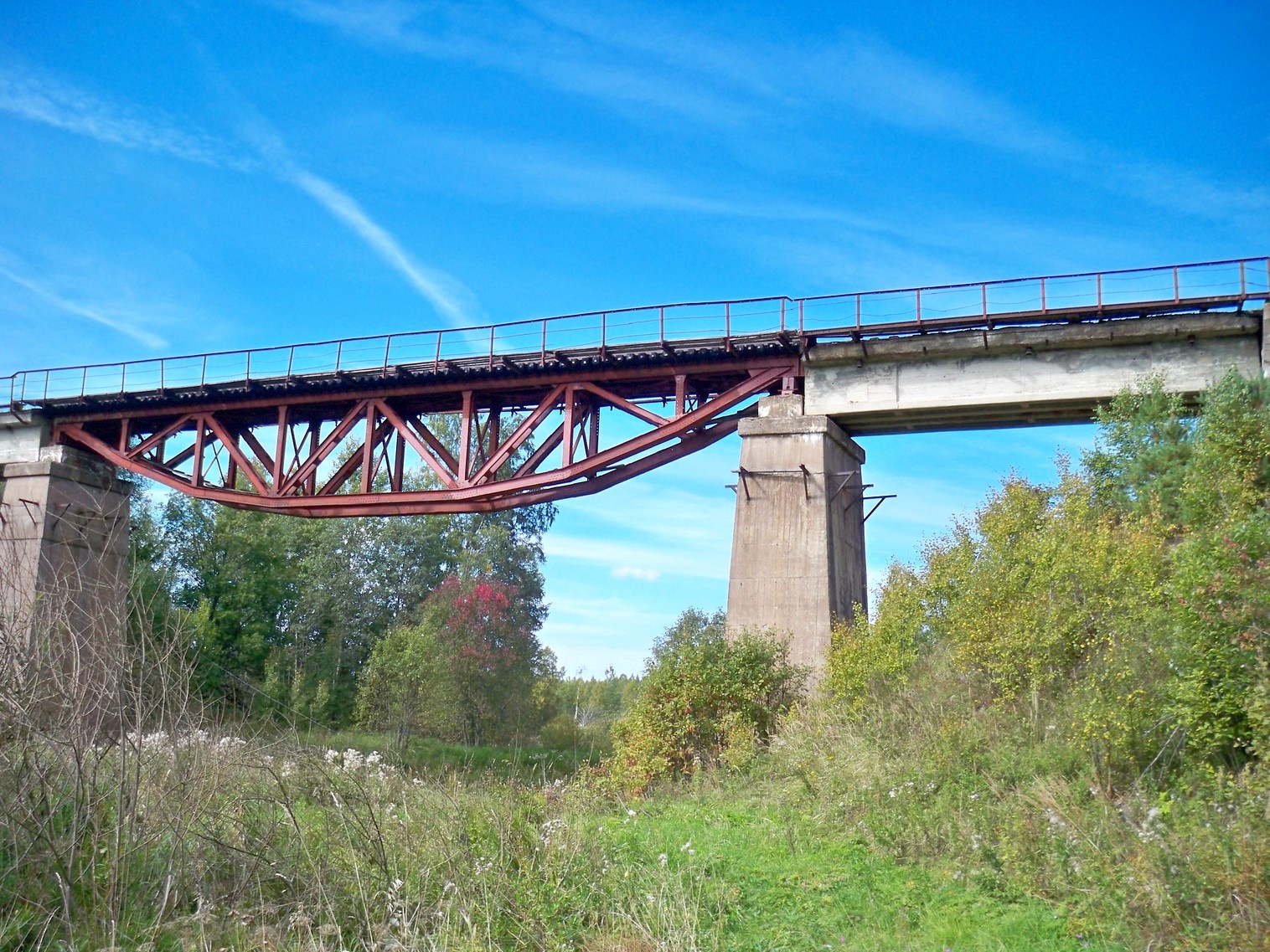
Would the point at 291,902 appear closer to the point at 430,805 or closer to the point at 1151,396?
the point at 430,805

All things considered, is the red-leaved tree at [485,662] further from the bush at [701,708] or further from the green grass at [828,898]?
the green grass at [828,898]

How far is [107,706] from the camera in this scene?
816 centimetres

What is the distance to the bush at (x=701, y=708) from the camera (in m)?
16.7

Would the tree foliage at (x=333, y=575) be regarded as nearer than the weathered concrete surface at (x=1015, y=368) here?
No

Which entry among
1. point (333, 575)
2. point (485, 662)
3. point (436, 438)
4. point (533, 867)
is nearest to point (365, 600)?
point (333, 575)

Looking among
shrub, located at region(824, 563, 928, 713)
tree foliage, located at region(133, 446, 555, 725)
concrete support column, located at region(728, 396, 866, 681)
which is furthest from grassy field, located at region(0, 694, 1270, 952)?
tree foliage, located at region(133, 446, 555, 725)

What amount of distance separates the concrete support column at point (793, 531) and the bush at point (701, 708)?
1111 millimetres

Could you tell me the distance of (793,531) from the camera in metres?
19.8

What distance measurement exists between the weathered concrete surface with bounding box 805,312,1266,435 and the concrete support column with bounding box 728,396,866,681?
33.7 inches

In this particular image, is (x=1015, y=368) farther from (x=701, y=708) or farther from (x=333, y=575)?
(x=333, y=575)

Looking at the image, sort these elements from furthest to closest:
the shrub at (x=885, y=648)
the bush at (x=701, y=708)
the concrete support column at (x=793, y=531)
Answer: the concrete support column at (x=793, y=531)
the bush at (x=701, y=708)
the shrub at (x=885, y=648)

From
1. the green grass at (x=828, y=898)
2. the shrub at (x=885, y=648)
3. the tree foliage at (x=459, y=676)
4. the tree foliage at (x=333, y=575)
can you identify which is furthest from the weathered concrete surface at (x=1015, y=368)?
the tree foliage at (x=333, y=575)

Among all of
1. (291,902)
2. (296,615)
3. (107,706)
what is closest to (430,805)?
(291,902)

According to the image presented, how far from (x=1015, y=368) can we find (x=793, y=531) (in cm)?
521
